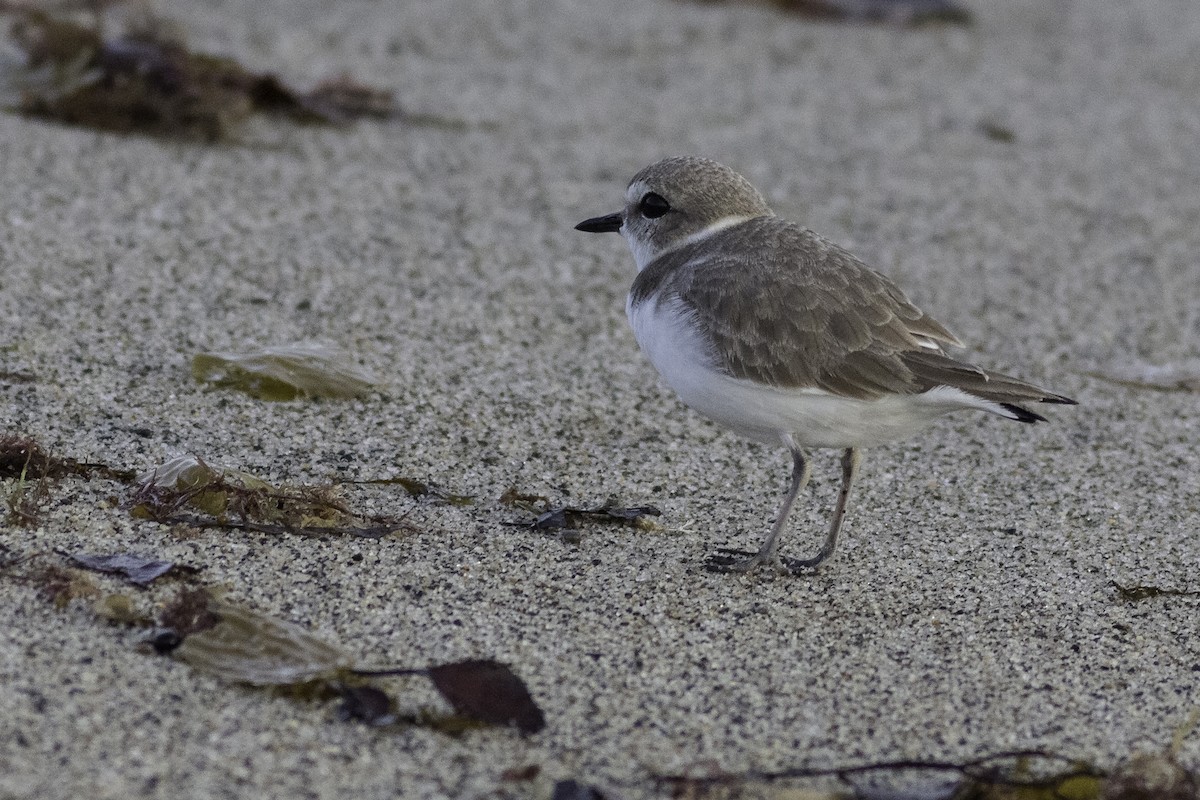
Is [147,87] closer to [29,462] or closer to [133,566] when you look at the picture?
[29,462]

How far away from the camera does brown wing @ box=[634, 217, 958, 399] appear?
356cm

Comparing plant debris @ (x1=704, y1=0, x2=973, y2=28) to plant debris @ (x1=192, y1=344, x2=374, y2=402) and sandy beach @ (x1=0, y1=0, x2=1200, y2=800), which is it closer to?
sandy beach @ (x1=0, y1=0, x2=1200, y2=800)

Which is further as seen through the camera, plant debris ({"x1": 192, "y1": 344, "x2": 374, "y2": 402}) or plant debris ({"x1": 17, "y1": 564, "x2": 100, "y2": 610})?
plant debris ({"x1": 192, "y1": 344, "x2": 374, "y2": 402})

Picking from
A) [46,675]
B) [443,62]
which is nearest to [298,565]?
[46,675]

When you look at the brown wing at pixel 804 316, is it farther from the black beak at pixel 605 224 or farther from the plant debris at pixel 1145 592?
the plant debris at pixel 1145 592

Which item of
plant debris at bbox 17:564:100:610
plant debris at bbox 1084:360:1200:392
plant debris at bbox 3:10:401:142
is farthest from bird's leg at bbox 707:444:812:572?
plant debris at bbox 3:10:401:142

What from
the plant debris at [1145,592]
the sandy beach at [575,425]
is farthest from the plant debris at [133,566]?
the plant debris at [1145,592]

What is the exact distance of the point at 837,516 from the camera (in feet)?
12.4

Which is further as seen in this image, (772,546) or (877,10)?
(877,10)

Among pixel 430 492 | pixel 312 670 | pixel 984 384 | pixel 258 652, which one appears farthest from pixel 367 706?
pixel 984 384

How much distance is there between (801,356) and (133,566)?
1.66 meters

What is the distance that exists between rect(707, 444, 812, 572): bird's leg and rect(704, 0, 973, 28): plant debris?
214 inches

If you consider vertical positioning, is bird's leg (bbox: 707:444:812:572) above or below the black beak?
below

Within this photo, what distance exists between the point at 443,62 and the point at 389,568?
459 centimetres
